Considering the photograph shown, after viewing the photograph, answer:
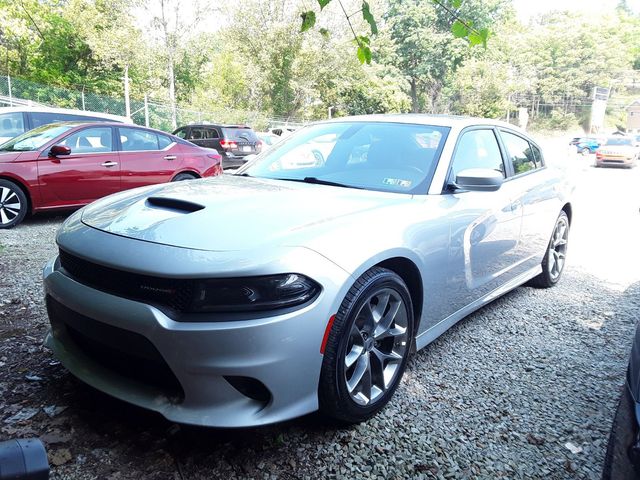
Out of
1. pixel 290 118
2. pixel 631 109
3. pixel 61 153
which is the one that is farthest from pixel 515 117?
pixel 61 153

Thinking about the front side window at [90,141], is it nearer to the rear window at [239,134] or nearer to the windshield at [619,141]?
the rear window at [239,134]

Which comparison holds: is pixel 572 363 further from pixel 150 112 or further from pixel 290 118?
pixel 290 118

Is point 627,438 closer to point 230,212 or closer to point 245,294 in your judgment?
point 245,294

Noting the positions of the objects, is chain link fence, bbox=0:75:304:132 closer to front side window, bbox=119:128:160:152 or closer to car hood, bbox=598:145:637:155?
front side window, bbox=119:128:160:152

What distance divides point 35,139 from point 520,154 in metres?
6.17

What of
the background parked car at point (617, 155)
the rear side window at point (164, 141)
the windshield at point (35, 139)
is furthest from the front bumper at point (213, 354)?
the background parked car at point (617, 155)

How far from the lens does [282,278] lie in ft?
6.48

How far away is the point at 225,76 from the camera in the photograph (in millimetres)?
36719

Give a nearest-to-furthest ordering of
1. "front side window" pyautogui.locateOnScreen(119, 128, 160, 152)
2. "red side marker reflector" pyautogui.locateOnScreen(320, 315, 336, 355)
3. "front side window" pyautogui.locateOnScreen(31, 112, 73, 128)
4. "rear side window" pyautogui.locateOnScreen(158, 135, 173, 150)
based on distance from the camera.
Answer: "red side marker reflector" pyautogui.locateOnScreen(320, 315, 336, 355), "front side window" pyautogui.locateOnScreen(119, 128, 160, 152), "rear side window" pyautogui.locateOnScreen(158, 135, 173, 150), "front side window" pyautogui.locateOnScreen(31, 112, 73, 128)

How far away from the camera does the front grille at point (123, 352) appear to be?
1.98 m

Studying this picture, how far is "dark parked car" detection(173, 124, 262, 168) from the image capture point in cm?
1416

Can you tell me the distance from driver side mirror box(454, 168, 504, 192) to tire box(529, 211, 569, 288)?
195 cm

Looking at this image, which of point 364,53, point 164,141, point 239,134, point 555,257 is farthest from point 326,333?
point 239,134

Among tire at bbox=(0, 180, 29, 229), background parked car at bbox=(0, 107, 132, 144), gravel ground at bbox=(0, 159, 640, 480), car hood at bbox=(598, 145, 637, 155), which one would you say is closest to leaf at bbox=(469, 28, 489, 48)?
gravel ground at bbox=(0, 159, 640, 480)
